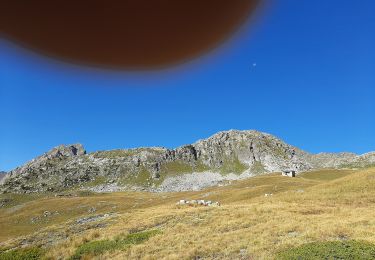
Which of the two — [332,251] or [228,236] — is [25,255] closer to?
[228,236]

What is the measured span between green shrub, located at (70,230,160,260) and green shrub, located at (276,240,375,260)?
11044 mm


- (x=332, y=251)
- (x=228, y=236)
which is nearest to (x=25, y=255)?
(x=228, y=236)

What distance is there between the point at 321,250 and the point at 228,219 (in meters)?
13.1

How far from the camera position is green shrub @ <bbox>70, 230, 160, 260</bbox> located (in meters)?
23.4

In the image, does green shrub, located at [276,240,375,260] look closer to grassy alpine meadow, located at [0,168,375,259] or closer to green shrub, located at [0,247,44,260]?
grassy alpine meadow, located at [0,168,375,259]

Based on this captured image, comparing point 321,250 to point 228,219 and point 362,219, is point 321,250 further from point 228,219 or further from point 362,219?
point 228,219

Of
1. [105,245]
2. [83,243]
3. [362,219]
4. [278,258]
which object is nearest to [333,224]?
[362,219]

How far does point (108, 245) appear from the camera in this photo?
24.6m

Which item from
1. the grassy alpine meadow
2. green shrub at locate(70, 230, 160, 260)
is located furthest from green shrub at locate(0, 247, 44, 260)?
green shrub at locate(70, 230, 160, 260)

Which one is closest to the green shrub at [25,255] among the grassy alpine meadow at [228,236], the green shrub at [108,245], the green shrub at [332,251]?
the grassy alpine meadow at [228,236]

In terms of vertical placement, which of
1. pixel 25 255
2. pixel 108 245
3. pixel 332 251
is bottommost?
pixel 332 251

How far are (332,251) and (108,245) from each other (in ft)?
46.8

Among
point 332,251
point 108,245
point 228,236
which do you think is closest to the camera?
point 332,251

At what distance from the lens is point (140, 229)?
3055 centimetres
